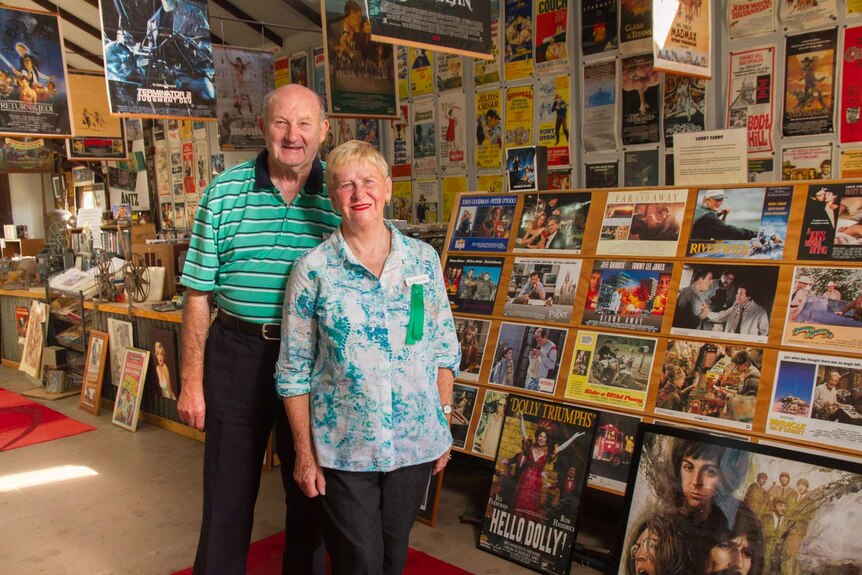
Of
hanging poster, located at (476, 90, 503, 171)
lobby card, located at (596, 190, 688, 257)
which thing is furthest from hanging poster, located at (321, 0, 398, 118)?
lobby card, located at (596, 190, 688, 257)

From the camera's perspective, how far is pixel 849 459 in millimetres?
2426

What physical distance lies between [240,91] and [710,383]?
5.31 metres

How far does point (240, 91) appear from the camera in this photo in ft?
21.5

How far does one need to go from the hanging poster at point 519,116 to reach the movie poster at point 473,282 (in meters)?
1.98

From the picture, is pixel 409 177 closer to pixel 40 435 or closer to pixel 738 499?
pixel 40 435

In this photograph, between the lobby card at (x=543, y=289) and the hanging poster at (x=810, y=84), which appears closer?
the lobby card at (x=543, y=289)

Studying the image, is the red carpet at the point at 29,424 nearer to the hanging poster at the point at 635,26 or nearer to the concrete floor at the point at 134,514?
the concrete floor at the point at 134,514

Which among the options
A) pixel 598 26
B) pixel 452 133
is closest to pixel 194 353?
pixel 598 26

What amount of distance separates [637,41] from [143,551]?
4.33 meters

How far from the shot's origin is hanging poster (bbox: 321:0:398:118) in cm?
466

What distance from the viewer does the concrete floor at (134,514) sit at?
127 inches

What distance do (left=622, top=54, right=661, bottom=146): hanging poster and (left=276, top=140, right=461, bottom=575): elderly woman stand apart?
325cm

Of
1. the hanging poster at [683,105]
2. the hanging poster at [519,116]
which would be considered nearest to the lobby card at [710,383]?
the hanging poster at [683,105]

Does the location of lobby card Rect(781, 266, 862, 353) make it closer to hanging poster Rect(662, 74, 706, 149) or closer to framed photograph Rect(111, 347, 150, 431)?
hanging poster Rect(662, 74, 706, 149)
